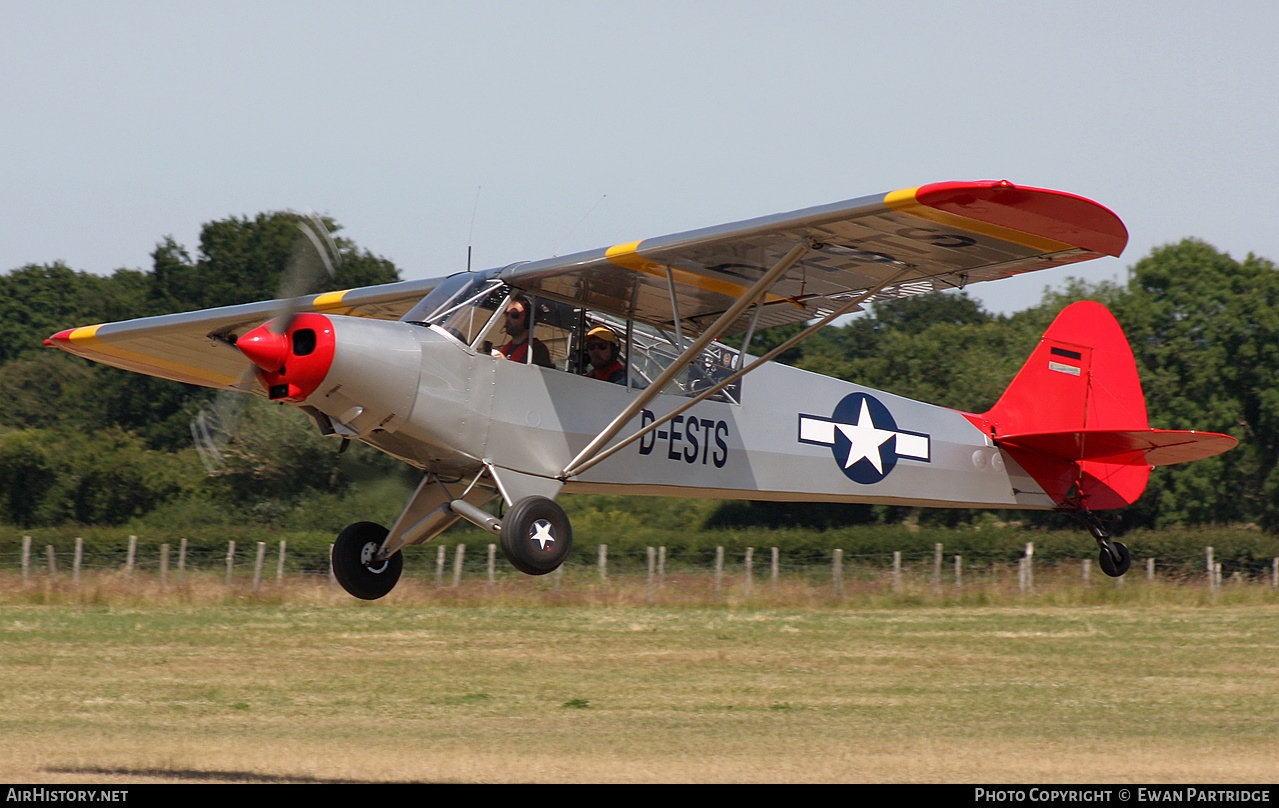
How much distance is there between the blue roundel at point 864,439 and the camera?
1116cm

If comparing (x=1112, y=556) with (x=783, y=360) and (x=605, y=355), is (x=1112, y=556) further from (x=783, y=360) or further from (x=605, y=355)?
(x=783, y=360)

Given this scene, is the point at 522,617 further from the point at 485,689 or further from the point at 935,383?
the point at 935,383

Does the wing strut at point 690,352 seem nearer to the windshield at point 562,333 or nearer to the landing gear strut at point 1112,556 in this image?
the windshield at point 562,333

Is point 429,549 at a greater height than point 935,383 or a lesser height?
lesser

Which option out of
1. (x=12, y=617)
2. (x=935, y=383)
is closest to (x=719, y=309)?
(x=12, y=617)

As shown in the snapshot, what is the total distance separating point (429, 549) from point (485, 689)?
14.8 m

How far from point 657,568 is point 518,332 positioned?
2118 centimetres

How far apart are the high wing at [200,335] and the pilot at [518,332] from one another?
1806 millimetres

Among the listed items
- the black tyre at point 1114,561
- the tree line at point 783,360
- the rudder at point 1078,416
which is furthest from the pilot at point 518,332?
the tree line at point 783,360

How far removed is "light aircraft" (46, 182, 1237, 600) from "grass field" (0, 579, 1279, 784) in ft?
7.17

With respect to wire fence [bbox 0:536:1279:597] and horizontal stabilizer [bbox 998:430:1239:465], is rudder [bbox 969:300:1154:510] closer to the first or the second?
horizontal stabilizer [bbox 998:430:1239:465]
